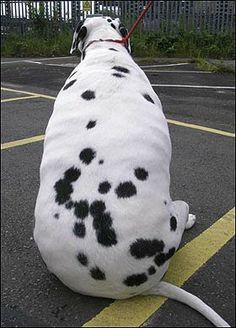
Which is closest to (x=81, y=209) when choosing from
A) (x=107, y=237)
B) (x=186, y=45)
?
(x=107, y=237)

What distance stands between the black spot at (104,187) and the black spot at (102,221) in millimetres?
115

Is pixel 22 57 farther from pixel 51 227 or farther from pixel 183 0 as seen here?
pixel 51 227

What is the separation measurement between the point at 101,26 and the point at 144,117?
107 centimetres

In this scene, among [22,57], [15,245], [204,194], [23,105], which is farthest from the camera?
[22,57]

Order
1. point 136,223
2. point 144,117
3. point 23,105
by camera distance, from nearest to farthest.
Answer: point 136,223
point 144,117
point 23,105

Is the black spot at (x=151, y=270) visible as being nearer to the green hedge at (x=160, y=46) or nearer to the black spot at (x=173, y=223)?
the black spot at (x=173, y=223)

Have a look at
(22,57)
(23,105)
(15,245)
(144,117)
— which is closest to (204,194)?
(15,245)

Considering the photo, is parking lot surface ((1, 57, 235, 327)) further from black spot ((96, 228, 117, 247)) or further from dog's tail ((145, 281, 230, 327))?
black spot ((96, 228, 117, 247))

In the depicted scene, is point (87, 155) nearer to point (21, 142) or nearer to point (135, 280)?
point (135, 280)

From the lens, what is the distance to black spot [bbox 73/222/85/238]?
2.48 m

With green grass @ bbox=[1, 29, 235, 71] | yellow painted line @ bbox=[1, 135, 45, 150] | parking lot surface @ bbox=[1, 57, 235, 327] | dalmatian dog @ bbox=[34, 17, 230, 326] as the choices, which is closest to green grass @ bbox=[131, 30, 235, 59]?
green grass @ bbox=[1, 29, 235, 71]

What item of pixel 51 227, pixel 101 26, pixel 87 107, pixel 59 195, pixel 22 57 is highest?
pixel 101 26

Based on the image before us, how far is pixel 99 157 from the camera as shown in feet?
8.25

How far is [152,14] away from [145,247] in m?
16.0
